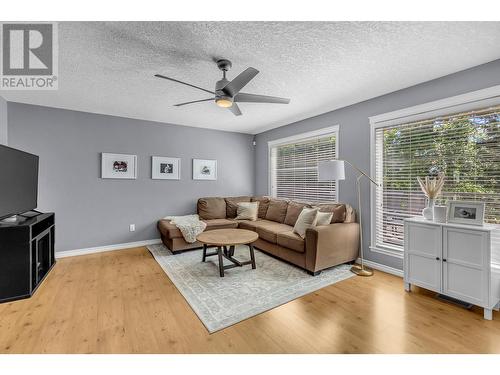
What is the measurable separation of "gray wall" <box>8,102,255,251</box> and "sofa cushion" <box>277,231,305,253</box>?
Answer: 2.34 meters

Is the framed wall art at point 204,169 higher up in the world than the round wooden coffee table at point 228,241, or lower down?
higher up

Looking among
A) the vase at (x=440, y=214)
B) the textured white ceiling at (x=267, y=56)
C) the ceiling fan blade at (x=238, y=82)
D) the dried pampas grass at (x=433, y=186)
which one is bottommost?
the vase at (x=440, y=214)

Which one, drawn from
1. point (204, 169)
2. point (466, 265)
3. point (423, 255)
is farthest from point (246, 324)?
point (204, 169)

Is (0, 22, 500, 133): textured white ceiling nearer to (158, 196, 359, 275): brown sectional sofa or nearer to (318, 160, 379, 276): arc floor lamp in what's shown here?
(318, 160, 379, 276): arc floor lamp

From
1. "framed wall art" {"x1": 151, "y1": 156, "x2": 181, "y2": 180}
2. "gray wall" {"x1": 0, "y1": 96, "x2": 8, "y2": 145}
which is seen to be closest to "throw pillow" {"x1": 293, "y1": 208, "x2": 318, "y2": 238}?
"framed wall art" {"x1": 151, "y1": 156, "x2": 181, "y2": 180}

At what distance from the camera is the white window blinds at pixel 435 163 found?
93.9 inches

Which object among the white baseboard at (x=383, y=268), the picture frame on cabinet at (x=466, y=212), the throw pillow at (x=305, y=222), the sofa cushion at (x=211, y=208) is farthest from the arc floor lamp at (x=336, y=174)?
the sofa cushion at (x=211, y=208)

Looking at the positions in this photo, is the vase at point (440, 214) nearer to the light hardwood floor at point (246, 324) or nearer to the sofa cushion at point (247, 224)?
the light hardwood floor at point (246, 324)

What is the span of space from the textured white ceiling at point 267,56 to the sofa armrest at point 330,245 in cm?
187

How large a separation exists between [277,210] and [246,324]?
2.72 meters

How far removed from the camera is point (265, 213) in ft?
15.9

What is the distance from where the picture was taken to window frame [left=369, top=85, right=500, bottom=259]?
2355 millimetres
